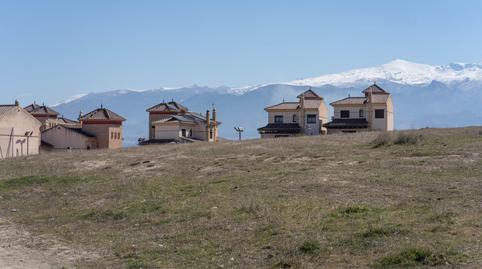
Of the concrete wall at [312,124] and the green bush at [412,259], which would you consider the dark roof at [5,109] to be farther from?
the green bush at [412,259]

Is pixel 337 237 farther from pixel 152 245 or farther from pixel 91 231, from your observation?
pixel 91 231

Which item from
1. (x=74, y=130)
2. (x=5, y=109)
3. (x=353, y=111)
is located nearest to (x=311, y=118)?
(x=353, y=111)

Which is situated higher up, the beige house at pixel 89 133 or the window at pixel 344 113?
the window at pixel 344 113

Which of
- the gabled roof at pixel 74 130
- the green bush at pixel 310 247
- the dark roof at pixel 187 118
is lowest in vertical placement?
the green bush at pixel 310 247

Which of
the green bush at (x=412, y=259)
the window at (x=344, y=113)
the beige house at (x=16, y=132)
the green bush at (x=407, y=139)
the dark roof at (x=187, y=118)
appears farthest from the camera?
the dark roof at (x=187, y=118)

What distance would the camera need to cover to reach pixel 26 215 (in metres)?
27.8

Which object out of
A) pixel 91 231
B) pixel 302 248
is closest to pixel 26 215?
pixel 91 231

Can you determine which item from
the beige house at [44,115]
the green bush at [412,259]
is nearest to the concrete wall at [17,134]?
the beige house at [44,115]

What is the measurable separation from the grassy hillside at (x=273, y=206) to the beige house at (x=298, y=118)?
44.1 metres

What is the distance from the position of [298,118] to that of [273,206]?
65.8 m

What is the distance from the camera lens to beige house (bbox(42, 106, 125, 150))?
88.1 m

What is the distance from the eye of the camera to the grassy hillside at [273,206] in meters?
17.0

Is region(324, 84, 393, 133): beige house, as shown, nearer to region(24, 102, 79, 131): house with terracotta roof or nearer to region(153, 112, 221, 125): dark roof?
region(153, 112, 221, 125): dark roof

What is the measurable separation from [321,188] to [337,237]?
7913mm
